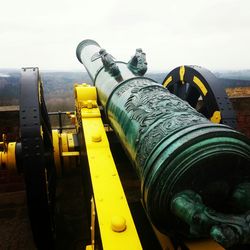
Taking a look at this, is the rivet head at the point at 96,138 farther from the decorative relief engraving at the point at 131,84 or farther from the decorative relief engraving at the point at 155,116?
the decorative relief engraving at the point at 155,116

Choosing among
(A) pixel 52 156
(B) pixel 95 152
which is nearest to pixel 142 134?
(B) pixel 95 152

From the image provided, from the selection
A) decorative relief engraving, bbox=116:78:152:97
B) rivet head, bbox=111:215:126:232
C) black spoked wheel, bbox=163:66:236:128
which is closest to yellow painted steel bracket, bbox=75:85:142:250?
rivet head, bbox=111:215:126:232

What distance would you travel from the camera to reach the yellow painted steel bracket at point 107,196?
167 cm

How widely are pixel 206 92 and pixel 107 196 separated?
4.95ft

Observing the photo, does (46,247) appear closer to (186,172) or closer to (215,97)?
(186,172)

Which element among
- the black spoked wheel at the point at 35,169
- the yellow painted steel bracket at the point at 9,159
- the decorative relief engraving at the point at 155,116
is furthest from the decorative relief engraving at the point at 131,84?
the yellow painted steel bracket at the point at 9,159

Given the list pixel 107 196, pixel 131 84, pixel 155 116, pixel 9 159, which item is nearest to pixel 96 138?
pixel 131 84

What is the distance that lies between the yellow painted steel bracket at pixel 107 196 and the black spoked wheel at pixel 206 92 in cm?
101

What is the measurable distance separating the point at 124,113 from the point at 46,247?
1.17 metres

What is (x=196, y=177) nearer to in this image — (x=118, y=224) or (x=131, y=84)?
(x=118, y=224)

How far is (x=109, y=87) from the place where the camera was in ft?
8.59

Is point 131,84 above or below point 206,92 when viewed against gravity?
above

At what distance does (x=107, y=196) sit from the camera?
75.5 inches

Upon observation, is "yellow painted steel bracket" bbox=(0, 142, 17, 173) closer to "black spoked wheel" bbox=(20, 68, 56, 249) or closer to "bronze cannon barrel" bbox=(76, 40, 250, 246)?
"black spoked wheel" bbox=(20, 68, 56, 249)
